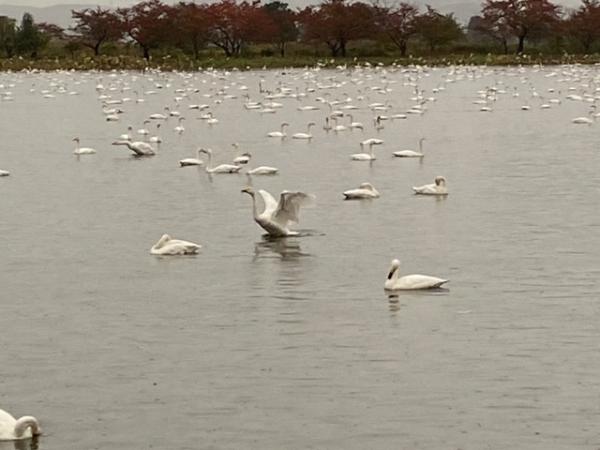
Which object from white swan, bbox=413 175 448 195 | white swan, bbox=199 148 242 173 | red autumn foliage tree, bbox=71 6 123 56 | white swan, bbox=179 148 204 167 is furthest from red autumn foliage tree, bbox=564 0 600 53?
white swan, bbox=413 175 448 195

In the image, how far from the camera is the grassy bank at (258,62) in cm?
8544

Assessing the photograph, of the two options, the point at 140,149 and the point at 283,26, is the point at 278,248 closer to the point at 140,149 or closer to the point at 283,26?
the point at 140,149

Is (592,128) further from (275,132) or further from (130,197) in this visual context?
(130,197)

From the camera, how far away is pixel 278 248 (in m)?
21.3

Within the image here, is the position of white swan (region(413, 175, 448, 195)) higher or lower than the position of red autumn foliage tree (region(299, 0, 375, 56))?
higher

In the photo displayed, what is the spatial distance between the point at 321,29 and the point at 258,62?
13079 mm

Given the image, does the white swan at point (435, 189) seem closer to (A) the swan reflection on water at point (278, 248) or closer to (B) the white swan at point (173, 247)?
(A) the swan reflection on water at point (278, 248)

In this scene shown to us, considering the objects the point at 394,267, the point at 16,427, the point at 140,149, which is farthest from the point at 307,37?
the point at 16,427

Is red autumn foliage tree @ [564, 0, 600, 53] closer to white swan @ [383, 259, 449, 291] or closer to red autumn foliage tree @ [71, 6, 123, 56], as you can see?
red autumn foliage tree @ [71, 6, 123, 56]

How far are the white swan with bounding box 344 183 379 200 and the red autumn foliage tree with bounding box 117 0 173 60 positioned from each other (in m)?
69.5

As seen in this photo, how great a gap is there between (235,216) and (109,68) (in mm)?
63728

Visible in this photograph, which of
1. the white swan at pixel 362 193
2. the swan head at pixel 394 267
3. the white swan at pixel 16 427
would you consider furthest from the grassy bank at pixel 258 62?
the white swan at pixel 16 427

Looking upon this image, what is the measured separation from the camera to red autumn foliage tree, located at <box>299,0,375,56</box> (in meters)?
99.2

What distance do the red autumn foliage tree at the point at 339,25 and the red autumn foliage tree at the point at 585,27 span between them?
11.9 metres
